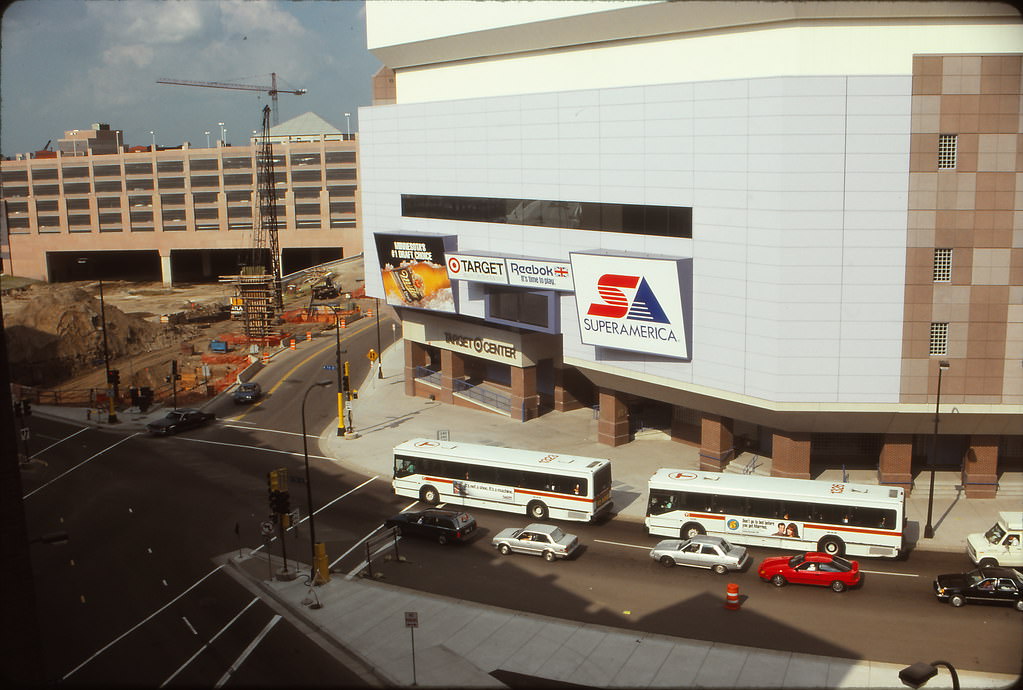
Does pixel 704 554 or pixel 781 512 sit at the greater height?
pixel 781 512

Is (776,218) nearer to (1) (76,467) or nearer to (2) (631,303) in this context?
(2) (631,303)

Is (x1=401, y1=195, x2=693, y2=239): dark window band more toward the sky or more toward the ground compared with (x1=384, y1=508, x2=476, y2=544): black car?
more toward the sky

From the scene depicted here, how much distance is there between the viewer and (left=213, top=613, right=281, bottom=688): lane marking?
27.0 meters

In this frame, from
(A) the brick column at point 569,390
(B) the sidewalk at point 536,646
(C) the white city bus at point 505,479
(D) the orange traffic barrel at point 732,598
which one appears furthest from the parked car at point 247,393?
(D) the orange traffic barrel at point 732,598

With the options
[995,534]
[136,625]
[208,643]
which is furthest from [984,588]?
[136,625]

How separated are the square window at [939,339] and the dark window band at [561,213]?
12112 mm

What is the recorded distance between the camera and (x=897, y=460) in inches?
1710

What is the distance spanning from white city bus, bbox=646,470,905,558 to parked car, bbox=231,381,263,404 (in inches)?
1495

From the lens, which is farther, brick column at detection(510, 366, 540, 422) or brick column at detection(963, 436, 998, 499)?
brick column at detection(510, 366, 540, 422)

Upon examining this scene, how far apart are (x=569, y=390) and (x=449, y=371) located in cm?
951

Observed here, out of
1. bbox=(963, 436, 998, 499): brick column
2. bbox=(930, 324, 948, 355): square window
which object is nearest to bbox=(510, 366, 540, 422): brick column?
bbox=(930, 324, 948, 355): square window

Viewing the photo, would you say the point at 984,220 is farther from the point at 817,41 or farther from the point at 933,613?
the point at 933,613

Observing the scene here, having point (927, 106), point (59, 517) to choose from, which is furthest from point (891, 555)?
point (59, 517)

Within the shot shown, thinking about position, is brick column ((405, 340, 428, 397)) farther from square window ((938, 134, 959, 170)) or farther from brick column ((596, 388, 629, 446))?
square window ((938, 134, 959, 170))
